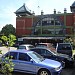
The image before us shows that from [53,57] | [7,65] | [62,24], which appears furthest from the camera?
[62,24]

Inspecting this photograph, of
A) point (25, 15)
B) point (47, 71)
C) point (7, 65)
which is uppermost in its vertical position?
point (25, 15)

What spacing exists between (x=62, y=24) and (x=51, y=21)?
11.0 ft

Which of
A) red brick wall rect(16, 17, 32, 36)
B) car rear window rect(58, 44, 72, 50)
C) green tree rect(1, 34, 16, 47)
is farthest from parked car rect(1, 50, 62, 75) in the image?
red brick wall rect(16, 17, 32, 36)

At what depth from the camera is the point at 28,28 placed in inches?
2498

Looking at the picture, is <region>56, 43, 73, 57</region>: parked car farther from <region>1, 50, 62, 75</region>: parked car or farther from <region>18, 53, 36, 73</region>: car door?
<region>18, 53, 36, 73</region>: car door

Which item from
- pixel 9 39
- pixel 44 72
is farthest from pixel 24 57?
pixel 9 39

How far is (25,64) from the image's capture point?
1170 centimetres

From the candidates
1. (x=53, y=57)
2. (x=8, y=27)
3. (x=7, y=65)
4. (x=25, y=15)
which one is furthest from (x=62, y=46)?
(x=8, y=27)

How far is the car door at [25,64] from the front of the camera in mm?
11502

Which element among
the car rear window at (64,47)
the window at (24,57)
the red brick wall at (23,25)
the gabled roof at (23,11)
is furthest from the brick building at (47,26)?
the window at (24,57)

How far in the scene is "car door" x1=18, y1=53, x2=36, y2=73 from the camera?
11.5m

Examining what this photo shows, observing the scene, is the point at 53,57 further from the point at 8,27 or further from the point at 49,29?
the point at 8,27

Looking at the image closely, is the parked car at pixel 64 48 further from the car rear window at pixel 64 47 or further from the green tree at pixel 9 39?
the green tree at pixel 9 39

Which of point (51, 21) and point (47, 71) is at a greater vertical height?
point (51, 21)
